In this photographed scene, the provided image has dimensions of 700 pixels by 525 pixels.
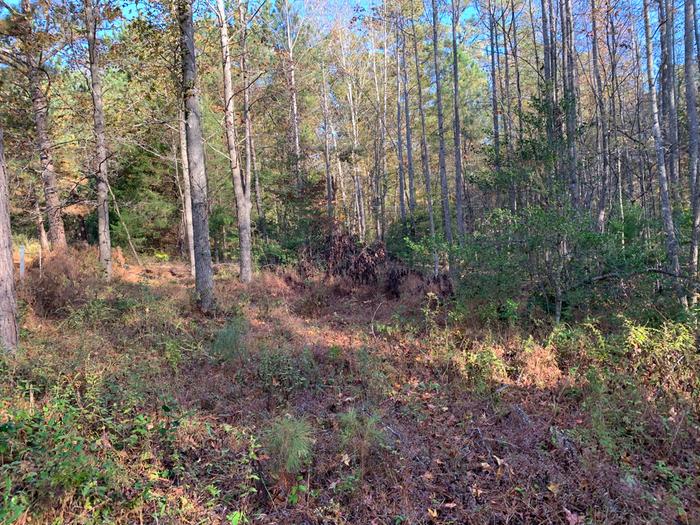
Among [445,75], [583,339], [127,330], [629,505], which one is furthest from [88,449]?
[445,75]

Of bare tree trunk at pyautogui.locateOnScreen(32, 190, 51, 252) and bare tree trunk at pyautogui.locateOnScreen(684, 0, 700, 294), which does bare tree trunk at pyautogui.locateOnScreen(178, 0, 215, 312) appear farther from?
bare tree trunk at pyautogui.locateOnScreen(684, 0, 700, 294)

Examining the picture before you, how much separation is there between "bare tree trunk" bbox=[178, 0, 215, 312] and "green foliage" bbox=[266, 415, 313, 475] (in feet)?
15.0

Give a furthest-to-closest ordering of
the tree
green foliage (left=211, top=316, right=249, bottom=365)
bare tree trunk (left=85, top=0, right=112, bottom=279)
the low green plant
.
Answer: bare tree trunk (left=85, top=0, right=112, bottom=279) < the tree < green foliage (left=211, top=316, right=249, bottom=365) < the low green plant

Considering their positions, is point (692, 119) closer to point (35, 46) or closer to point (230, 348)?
point (230, 348)

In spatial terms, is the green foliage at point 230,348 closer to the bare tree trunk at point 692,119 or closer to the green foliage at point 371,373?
the green foliage at point 371,373

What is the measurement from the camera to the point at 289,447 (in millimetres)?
3416

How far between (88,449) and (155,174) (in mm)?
16405

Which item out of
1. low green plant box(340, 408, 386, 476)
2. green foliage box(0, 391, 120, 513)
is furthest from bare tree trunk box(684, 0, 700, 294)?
green foliage box(0, 391, 120, 513)

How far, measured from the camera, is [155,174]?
17516 millimetres

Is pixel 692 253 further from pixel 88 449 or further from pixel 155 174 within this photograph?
pixel 155 174

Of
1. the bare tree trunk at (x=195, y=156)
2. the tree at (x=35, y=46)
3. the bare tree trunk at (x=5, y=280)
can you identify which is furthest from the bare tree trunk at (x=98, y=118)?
the bare tree trunk at (x=5, y=280)

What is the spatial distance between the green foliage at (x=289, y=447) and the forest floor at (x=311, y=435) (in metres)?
0.03

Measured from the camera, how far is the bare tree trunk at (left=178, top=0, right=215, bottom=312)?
Result: 23.8 feet

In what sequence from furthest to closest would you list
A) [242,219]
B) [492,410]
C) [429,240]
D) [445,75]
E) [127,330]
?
1. [445,75]
2. [242,219]
3. [429,240]
4. [127,330]
5. [492,410]
